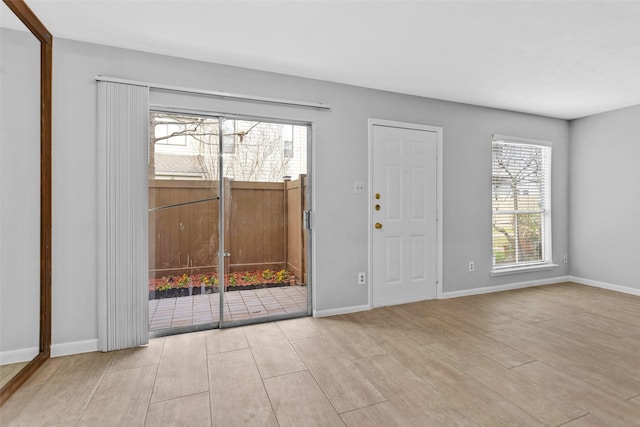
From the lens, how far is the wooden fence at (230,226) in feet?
9.68

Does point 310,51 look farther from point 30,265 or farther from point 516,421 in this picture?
point 516,421

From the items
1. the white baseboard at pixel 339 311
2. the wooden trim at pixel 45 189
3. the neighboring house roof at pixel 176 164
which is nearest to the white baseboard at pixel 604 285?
the white baseboard at pixel 339 311

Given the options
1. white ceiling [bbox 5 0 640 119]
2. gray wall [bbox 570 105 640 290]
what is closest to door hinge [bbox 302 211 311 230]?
white ceiling [bbox 5 0 640 119]

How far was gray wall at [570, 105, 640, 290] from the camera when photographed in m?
4.23

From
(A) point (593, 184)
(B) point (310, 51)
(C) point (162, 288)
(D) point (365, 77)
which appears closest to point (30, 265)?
(C) point (162, 288)

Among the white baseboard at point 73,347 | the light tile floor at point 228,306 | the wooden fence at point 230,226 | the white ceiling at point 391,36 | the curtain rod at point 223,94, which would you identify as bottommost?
the white baseboard at point 73,347

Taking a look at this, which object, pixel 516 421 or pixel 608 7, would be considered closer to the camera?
pixel 516 421

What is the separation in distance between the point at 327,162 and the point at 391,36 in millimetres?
1300

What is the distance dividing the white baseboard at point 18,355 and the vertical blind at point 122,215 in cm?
42

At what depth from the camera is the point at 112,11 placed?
221 centimetres

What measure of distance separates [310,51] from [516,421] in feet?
9.56

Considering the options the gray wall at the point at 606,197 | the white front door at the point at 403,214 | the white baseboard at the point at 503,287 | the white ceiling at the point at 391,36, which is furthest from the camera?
the gray wall at the point at 606,197

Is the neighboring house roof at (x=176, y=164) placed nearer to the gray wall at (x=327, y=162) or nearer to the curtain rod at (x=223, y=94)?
the gray wall at (x=327, y=162)

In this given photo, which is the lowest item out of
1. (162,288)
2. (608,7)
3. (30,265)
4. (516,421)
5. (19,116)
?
(516,421)
